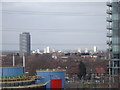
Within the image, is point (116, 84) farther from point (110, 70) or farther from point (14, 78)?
point (14, 78)

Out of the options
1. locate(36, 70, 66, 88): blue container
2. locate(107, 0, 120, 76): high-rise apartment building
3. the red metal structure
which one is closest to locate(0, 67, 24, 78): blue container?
locate(36, 70, 66, 88): blue container

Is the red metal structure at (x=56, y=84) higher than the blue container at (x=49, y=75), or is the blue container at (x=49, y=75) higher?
the blue container at (x=49, y=75)

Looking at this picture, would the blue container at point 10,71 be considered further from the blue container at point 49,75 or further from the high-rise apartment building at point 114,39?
the high-rise apartment building at point 114,39

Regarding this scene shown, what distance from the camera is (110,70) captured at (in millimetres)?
9031

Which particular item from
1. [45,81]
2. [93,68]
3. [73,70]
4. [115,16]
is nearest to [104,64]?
[93,68]

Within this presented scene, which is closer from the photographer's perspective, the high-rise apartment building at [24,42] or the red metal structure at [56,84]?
the red metal structure at [56,84]

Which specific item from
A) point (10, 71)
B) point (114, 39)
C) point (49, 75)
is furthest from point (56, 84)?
point (114, 39)

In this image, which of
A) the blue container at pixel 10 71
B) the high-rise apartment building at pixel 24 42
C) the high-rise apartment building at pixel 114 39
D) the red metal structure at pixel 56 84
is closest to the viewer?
the blue container at pixel 10 71

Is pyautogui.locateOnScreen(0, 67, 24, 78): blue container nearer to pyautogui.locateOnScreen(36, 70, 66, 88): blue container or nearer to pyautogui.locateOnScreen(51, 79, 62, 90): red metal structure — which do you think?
pyautogui.locateOnScreen(36, 70, 66, 88): blue container

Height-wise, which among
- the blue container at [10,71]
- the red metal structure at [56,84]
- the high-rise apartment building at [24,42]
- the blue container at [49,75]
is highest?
the high-rise apartment building at [24,42]

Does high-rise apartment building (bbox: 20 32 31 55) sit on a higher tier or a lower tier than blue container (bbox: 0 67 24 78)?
higher

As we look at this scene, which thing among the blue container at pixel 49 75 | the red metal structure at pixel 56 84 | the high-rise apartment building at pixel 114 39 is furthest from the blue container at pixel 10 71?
the high-rise apartment building at pixel 114 39

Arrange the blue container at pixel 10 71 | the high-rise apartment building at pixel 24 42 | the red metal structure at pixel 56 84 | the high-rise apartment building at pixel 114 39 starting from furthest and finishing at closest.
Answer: the high-rise apartment building at pixel 24 42, the high-rise apartment building at pixel 114 39, the red metal structure at pixel 56 84, the blue container at pixel 10 71

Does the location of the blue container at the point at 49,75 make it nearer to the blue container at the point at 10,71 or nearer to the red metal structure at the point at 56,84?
the red metal structure at the point at 56,84
